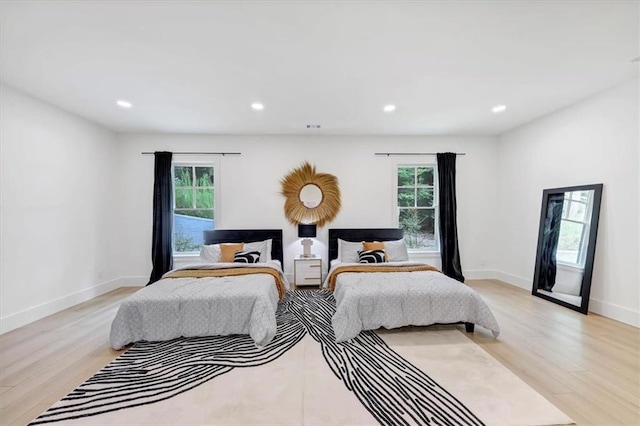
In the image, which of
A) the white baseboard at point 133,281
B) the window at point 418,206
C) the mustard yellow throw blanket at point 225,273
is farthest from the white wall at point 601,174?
the white baseboard at point 133,281

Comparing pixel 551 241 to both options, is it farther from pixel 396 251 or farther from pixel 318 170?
pixel 318 170

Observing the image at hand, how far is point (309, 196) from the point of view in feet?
16.9

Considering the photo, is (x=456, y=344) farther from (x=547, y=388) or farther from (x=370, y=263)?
(x=370, y=263)

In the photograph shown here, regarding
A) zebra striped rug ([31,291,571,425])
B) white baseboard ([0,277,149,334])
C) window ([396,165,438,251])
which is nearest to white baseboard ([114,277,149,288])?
white baseboard ([0,277,149,334])

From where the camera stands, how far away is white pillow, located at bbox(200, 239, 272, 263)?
4.36 meters

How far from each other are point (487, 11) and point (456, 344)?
9.43 ft

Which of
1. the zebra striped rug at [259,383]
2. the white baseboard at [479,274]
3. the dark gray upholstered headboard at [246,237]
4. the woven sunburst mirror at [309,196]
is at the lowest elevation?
the zebra striped rug at [259,383]

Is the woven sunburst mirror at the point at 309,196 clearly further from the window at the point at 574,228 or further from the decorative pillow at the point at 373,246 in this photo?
the window at the point at 574,228

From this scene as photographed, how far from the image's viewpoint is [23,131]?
339cm

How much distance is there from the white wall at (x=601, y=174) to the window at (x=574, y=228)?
157mm

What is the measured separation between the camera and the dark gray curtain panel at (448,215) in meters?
5.15

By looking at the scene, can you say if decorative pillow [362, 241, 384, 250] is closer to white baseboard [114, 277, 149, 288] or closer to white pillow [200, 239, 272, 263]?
white pillow [200, 239, 272, 263]

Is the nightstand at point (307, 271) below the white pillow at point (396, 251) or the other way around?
below

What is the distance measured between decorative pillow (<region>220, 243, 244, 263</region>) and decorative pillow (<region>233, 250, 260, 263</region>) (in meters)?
0.08
